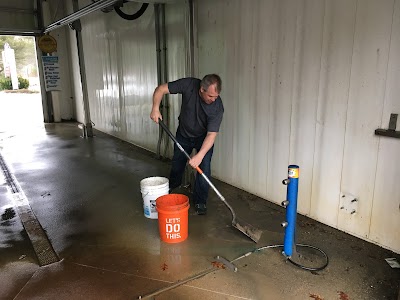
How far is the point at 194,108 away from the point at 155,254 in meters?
1.25

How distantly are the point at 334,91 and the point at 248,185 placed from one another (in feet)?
4.64

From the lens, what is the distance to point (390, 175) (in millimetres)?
2355

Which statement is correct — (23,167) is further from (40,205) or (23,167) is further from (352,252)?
(352,252)

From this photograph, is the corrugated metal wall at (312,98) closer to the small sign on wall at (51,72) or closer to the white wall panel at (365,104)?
the white wall panel at (365,104)

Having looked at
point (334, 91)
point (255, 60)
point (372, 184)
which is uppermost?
point (255, 60)

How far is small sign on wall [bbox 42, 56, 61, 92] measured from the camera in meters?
7.81

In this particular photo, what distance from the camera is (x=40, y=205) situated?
11.1 ft

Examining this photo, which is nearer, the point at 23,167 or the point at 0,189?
the point at 0,189

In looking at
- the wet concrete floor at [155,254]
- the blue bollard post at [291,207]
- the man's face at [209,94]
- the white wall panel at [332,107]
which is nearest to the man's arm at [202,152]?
the man's face at [209,94]

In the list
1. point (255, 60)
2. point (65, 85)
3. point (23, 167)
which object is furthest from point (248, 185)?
point (65, 85)

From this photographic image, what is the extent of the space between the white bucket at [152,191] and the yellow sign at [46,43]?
5718mm

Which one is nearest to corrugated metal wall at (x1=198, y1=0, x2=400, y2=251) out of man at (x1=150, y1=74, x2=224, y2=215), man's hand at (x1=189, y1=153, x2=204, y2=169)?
man at (x1=150, y1=74, x2=224, y2=215)

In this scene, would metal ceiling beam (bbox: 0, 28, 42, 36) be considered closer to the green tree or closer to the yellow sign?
the yellow sign

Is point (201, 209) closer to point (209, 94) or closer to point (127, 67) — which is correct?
point (209, 94)
